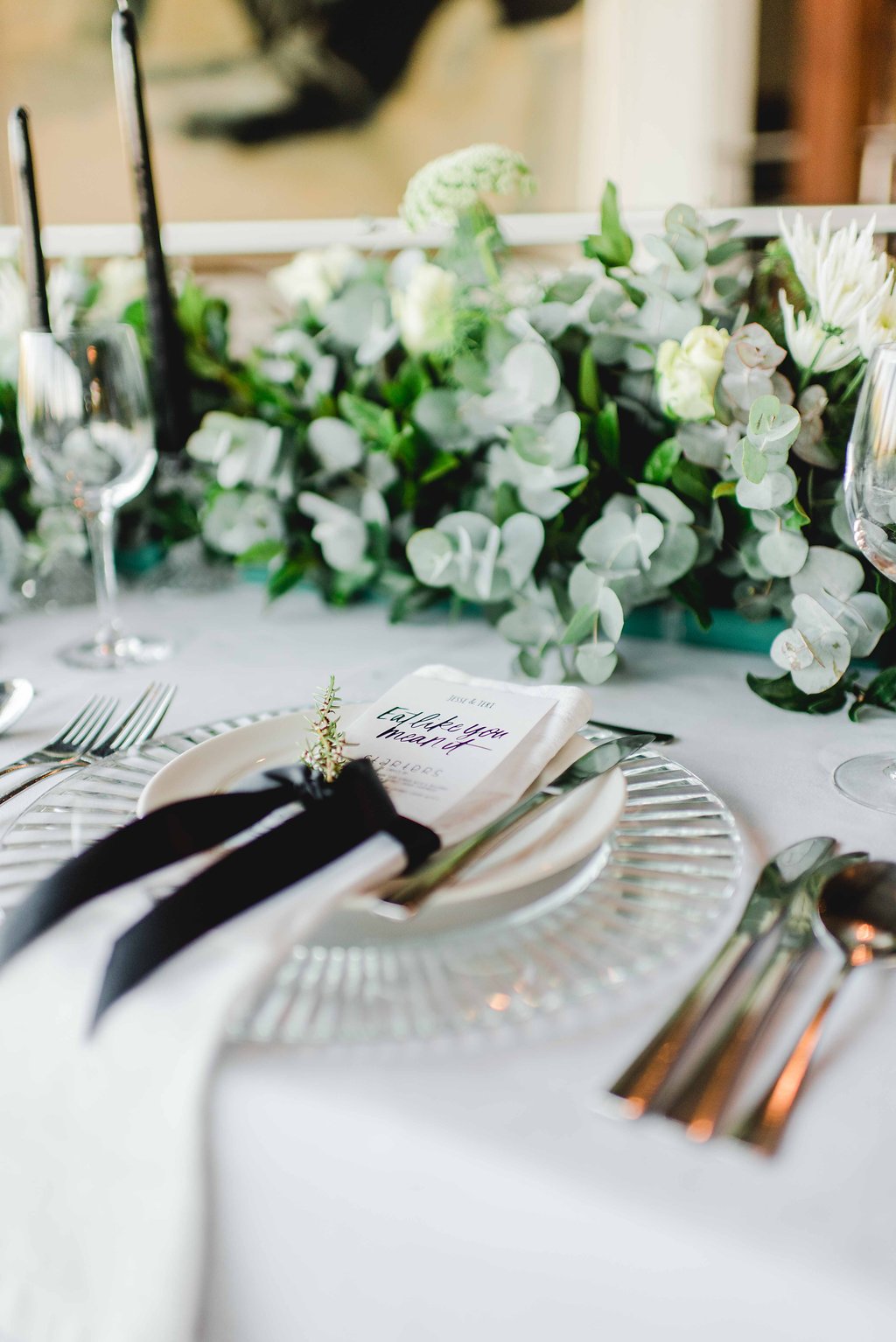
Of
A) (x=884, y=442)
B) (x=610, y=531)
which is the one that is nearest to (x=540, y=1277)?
(x=884, y=442)

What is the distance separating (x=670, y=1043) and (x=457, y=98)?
5.31 ft

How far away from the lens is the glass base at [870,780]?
0.58 meters

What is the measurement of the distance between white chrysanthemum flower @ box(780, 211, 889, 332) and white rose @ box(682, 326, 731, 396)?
64 millimetres

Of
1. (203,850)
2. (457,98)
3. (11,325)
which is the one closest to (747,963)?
(203,850)

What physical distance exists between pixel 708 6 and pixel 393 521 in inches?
44.3

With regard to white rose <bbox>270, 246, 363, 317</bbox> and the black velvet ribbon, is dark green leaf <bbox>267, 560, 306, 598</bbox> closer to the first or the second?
white rose <bbox>270, 246, 363, 317</bbox>

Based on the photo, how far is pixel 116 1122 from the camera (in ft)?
1.19

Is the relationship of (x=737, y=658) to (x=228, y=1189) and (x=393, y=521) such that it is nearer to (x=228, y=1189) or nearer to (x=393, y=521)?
(x=393, y=521)

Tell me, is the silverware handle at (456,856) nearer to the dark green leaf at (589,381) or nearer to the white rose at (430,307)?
the dark green leaf at (589,381)

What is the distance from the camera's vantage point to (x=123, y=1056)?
365mm

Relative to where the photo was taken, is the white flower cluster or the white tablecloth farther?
the white flower cluster

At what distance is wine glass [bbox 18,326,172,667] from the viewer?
2.69 ft

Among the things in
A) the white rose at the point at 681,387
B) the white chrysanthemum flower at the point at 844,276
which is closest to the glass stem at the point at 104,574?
the white rose at the point at 681,387

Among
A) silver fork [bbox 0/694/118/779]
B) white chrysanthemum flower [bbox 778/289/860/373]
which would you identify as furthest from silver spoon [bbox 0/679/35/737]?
white chrysanthemum flower [bbox 778/289/860/373]
